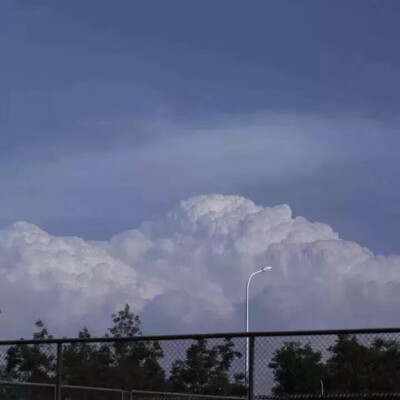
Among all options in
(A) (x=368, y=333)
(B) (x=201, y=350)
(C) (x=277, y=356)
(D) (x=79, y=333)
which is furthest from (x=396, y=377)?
(D) (x=79, y=333)

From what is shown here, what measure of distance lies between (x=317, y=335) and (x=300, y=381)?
30.2 inches

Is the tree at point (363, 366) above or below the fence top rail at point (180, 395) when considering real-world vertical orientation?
above

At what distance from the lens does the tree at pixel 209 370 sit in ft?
54.7

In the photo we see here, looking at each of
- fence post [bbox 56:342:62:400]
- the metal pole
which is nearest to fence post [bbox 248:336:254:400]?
the metal pole

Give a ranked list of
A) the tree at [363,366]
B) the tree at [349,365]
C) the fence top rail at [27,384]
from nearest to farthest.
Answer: the tree at [363,366], the tree at [349,365], the fence top rail at [27,384]

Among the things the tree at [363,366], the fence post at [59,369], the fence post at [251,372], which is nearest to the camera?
the tree at [363,366]

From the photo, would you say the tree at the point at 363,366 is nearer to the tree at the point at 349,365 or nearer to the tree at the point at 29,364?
the tree at the point at 349,365

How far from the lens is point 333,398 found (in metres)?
15.4

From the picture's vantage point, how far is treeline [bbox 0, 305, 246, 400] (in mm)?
16828

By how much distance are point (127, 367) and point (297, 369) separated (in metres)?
3.68

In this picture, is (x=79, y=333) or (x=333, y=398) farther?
(x=79, y=333)

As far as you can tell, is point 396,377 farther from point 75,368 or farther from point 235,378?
point 75,368

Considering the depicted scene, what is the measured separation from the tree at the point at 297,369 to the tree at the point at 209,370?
704 mm

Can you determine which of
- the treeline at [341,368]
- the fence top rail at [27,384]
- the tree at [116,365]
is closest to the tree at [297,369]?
the treeline at [341,368]
